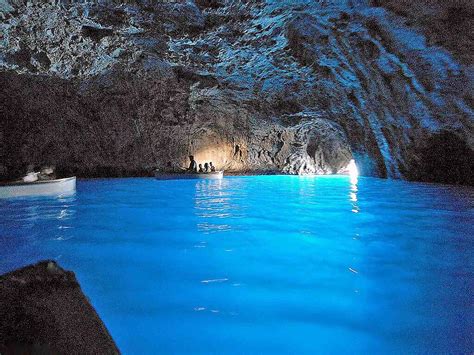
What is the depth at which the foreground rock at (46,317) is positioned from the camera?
1.23 m

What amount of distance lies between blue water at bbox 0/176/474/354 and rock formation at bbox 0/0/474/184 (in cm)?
531

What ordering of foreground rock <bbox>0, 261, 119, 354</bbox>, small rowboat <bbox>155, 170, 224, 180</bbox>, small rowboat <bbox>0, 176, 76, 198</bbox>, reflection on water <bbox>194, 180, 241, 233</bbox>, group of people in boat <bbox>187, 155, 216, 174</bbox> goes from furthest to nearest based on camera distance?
group of people in boat <bbox>187, 155, 216, 174</bbox>, small rowboat <bbox>155, 170, 224, 180</bbox>, small rowboat <bbox>0, 176, 76, 198</bbox>, reflection on water <bbox>194, 180, 241, 233</bbox>, foreground rock <bbox>0, 261, 119, 354</bbox>

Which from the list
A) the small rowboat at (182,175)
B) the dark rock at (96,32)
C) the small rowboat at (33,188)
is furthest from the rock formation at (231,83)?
the small rowboat at (33,188)

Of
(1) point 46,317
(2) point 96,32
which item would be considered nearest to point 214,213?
(1) point 46,317

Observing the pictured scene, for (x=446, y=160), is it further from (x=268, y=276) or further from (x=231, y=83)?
(x=268, y=276)

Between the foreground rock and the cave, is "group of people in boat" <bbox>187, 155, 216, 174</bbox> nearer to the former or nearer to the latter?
the cave

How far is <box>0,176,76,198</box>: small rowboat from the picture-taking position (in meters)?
9.01

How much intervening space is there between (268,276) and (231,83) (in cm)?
1523

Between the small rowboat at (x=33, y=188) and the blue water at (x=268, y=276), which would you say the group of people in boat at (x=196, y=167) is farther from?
the blue water at (x=268, y=276)

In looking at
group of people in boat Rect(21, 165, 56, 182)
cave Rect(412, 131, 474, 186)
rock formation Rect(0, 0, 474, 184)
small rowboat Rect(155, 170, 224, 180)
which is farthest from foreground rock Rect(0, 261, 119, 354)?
small rowboat Rect(155, 170, 224, 180)

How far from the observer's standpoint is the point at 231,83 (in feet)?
56.9

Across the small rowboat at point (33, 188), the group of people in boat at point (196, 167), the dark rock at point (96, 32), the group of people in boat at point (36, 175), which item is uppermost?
the dark rock at point (96, 32)

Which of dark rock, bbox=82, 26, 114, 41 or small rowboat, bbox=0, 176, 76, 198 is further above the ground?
dark rock, bbox=82, 26, 114, 41

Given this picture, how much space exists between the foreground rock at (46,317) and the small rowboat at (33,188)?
8.92 meters
